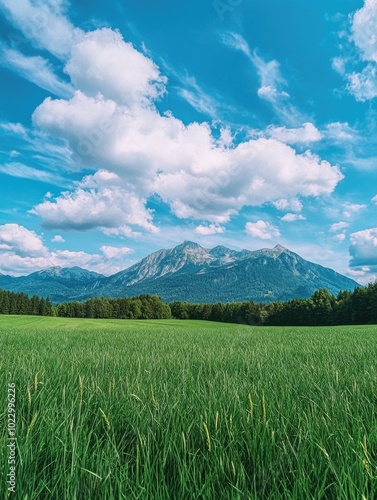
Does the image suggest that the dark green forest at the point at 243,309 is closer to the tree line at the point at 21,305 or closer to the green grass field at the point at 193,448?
the tree line at the point at 21,305

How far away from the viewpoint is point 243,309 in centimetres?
11344

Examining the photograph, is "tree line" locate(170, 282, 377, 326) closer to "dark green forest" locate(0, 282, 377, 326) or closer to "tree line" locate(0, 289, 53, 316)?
"dark green forest" locate(0, 282, 377, 326)

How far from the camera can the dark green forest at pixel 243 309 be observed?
87875 millimetres

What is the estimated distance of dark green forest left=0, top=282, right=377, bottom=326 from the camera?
87875 millimetres

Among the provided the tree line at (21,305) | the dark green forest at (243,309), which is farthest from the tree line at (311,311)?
the tree line at (21,305)

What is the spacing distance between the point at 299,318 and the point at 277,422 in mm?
105654

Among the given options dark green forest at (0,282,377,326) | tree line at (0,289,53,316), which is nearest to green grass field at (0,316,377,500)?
dark green forest at (0,282,377,326)

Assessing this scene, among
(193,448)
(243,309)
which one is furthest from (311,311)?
(193,448)

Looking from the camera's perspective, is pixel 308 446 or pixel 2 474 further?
pixel 308 446

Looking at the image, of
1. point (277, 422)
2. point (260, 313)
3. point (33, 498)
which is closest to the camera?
point (33, 498)

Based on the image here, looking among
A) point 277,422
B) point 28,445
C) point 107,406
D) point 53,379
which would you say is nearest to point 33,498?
point 28,445

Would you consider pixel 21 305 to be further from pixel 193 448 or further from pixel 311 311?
pixel 193 448

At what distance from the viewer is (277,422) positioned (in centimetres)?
216

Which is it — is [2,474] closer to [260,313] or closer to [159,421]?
[159,421]
